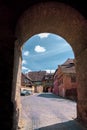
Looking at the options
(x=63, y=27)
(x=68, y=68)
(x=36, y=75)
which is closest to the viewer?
(x=63, y=27)

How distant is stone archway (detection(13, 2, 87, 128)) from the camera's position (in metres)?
6.67

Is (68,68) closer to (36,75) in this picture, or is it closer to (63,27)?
(63,27)

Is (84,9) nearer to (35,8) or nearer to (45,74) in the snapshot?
(35,8)

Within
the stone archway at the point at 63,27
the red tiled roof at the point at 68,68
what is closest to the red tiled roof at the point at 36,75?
the red tiled roof at the point at 68,68

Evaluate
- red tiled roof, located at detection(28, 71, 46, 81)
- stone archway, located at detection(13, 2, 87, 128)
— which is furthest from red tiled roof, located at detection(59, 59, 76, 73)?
→ red tiled roof, located at detection(28, 71, 46, 81)

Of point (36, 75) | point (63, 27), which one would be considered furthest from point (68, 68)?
point (36, 75)

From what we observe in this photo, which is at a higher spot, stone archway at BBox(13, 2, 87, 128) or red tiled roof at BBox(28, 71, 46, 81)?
red tiled roof at BBox(28, 71, 46, 81)

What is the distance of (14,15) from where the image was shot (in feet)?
19.7

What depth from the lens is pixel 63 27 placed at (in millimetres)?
8438

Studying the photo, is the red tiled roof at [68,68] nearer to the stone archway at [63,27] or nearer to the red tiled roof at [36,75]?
the stone archway at [63,27]

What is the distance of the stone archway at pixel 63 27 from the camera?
667 cm

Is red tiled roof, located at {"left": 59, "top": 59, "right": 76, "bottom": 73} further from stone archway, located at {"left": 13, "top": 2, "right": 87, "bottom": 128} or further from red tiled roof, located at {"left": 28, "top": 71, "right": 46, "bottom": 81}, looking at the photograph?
red tiled roof, located at {"left": 28, "top": 71, "right": 46, "bottom": 81}

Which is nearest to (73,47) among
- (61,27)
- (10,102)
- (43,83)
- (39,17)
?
(61,27)

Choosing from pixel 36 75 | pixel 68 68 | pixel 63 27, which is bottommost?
pixel 63 27
